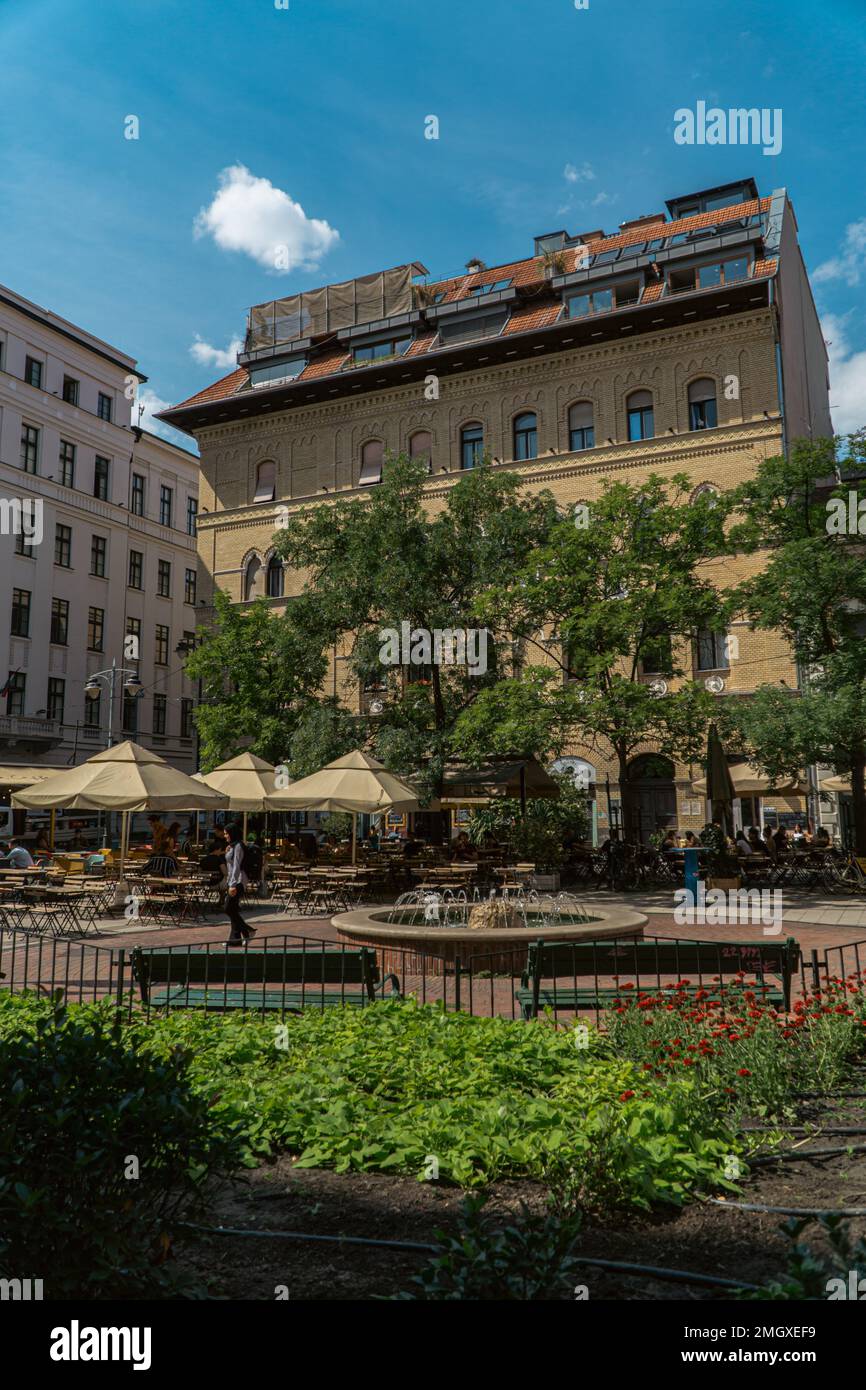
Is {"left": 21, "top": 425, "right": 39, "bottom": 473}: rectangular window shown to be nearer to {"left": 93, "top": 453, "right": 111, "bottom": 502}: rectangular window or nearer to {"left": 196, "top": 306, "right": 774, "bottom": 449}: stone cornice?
{"left": 93, "top": 453, "right": 111, "bottom": 502}: rectangular window

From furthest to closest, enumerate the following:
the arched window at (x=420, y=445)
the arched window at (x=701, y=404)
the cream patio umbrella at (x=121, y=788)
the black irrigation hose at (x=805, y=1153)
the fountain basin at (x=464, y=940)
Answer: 1. the arched window at (x=420, y=445)
2. the arched window at (x=701, y=404)
3. the cream patio umbrella at (x=121, y=788)
4. the fountain basin at (x=464, y=940)
5. the black irrigation hose at (x=805, y=1153)

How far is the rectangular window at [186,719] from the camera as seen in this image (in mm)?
50750

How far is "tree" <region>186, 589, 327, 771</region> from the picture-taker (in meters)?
29.4

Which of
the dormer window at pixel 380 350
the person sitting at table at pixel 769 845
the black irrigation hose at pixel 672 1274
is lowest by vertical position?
the black irrigation hose at pixel 672 1274

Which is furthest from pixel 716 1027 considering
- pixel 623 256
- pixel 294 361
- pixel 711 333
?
pixel 294 361

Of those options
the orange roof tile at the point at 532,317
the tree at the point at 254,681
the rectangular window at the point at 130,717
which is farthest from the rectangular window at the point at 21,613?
the orange roof tile at the point at 532,317

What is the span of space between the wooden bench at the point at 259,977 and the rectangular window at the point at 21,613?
114 ft

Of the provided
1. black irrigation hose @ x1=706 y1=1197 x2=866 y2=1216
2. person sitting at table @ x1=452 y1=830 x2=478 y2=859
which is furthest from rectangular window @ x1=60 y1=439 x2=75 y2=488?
black irrigation hose @ x1=706 y1=1197 x2=866 y2=1216

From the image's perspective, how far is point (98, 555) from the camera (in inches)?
1859

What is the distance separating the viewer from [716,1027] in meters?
6.81

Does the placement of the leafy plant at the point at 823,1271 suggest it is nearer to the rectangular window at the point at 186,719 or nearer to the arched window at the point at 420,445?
the arched window at the point at 420,445

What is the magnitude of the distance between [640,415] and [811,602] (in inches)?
539

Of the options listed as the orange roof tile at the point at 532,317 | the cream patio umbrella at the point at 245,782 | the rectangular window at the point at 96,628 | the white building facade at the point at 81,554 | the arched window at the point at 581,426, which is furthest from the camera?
the rectangular window at the point at 96,628

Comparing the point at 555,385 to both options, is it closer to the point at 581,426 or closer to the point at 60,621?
A: the point at 581,426
